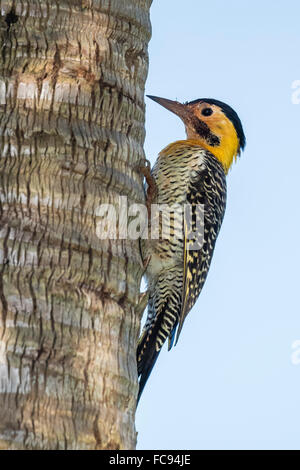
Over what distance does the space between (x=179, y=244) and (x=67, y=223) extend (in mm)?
3115

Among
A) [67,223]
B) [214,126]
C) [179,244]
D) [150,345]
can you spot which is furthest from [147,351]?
[67,223]

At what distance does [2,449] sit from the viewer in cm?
237

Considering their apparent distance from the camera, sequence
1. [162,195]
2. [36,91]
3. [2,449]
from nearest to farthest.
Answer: [2,449] < [36,91] < [162,195]

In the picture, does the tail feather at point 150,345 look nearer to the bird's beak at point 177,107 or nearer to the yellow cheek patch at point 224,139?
the yellow cheek patch at point 224,139

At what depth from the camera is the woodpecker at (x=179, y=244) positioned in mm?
5691

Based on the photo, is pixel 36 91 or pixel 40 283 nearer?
pixel 40 283

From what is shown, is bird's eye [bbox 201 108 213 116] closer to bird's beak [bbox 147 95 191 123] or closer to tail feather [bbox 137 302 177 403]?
bird's beak [bbox 147 95 191 123]

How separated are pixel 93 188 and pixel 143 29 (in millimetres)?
1079

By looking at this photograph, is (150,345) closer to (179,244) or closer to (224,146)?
(179,244)

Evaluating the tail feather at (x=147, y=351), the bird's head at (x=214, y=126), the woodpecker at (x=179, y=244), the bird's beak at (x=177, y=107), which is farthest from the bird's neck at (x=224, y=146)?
the tail feather at (x=147, y=351)

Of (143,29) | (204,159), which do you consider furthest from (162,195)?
(143,29)

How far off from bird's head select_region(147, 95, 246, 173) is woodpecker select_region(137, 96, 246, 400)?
0.40 m

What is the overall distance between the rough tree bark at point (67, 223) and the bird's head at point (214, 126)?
335 centimetres
